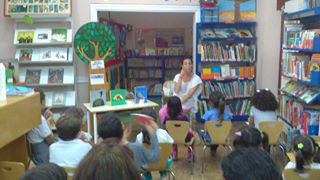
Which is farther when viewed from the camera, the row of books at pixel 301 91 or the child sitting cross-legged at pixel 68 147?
the row of books at pixel 301 91

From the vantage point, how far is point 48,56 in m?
5.91

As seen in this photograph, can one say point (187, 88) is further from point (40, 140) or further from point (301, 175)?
point (301, 175)

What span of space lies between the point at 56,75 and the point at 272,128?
384 cm

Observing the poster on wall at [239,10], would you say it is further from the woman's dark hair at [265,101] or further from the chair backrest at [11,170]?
the chair backrest at [11,170]

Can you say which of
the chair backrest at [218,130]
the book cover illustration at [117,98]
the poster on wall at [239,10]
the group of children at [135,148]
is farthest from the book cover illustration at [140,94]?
the poster on wall at [239,10]

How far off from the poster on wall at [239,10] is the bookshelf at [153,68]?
9.31 ft

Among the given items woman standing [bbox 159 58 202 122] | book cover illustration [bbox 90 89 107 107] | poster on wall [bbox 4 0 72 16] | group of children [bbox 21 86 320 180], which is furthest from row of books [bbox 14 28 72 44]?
group of children [bbox 21 86 320 180]

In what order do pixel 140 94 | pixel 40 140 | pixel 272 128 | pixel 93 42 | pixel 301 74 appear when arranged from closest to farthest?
pixel 40 140
pixel 272 128
pixel 301 74
pixel 140 94
pixel 93 42

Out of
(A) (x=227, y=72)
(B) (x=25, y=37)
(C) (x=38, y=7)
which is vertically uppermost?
(C) (x=38, y=7)

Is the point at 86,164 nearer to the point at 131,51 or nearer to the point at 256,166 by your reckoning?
the point at 256,166

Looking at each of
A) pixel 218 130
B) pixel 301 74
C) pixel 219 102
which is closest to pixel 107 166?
pixel 218 130

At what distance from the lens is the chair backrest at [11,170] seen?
94.3 inches

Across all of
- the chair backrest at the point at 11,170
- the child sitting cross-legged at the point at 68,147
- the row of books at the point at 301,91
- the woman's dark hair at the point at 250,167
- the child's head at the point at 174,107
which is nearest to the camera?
the woman's dark hair at the point at 250,167

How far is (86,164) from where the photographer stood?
1.34 m
